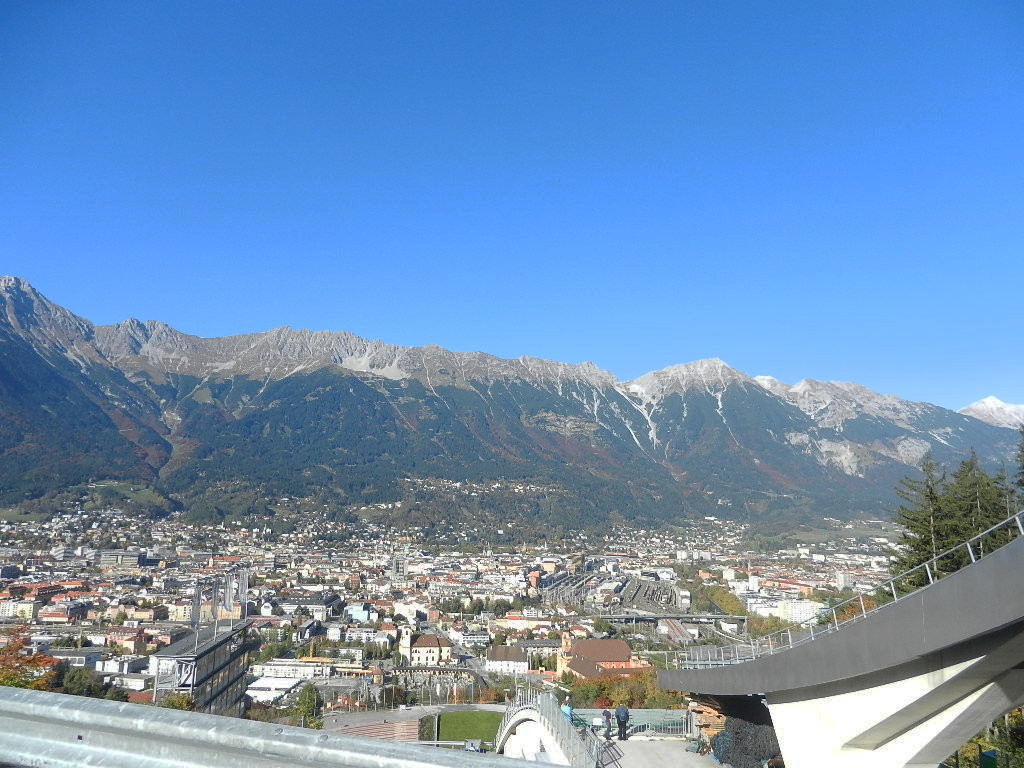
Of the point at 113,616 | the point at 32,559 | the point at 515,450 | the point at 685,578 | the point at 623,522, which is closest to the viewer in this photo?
the point at 113,616

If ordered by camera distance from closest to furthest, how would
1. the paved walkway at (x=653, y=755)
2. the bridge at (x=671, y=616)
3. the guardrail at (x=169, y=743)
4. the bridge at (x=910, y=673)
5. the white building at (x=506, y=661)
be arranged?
the guardrail at (x=169, y=743)
the bridge at (x=910, y=673)
the paved walkway at (x=653, y=755)
the white building at (x=506, y=661)
the bridge at (x=671, y=616)

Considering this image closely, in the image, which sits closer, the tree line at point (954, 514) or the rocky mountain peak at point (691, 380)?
the tree line at point (954, 514)

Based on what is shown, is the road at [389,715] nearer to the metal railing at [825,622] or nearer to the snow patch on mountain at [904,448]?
the metal railing at [825,622]

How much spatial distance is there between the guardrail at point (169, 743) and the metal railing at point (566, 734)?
5.91 meters

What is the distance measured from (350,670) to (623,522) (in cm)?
8433

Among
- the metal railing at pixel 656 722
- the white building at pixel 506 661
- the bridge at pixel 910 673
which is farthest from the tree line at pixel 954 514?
the white building at pixel 506 661

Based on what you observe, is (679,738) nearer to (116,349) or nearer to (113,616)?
(113,616)

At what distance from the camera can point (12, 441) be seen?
107 m

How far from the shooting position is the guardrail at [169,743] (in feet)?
4.40

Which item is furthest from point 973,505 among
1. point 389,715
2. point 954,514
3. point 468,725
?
point 389,715

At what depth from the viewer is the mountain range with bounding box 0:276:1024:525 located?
11506 cm

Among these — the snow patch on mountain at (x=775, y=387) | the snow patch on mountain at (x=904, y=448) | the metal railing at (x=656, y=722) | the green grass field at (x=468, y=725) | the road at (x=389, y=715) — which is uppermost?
the snow patch on mountain at (x=775, y=387)

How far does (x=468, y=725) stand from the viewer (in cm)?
2162

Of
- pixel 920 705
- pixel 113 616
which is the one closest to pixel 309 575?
pixel 113 616
